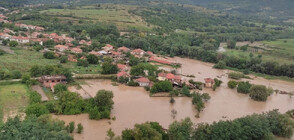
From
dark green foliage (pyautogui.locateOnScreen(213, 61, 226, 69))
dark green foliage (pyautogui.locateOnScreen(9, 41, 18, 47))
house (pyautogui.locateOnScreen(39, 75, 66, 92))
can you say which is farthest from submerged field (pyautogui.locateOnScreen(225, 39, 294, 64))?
dark green foliage (pyautogui.locateOnScreen(9, 41, 18, 47))

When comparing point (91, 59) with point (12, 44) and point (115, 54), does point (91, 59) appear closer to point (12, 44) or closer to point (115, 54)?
point (115, 54)

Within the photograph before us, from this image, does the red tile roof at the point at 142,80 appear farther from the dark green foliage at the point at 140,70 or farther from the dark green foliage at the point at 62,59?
the dark green foliage at the point at 62,59

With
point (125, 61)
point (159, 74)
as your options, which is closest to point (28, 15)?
point (125, 61)

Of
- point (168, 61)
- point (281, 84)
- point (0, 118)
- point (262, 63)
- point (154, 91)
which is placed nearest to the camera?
point (0, 118)

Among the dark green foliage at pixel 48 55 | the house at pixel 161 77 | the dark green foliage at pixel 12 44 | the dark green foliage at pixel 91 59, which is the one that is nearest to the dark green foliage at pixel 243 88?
the house at pixel 161 77

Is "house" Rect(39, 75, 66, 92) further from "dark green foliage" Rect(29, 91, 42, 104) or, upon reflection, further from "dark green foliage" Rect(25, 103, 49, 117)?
"dark green foliage" Rect(25, 103, 49, 117)

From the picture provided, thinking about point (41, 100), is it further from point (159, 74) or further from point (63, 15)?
point (63, 15)
